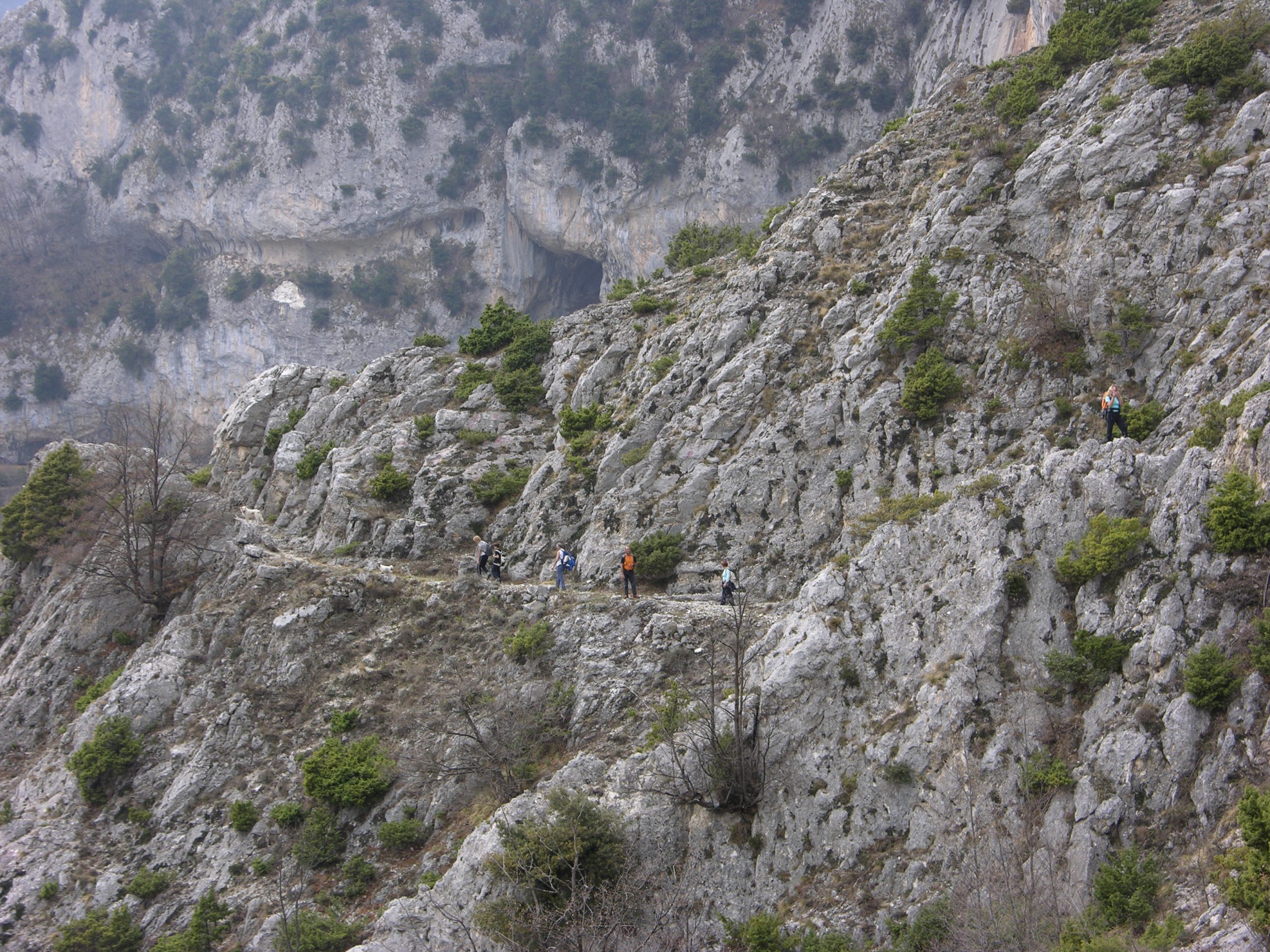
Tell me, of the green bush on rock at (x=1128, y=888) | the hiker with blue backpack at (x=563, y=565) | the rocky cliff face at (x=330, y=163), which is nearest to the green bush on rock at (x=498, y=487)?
the hiker with blue backpack at (x=563, y=565)

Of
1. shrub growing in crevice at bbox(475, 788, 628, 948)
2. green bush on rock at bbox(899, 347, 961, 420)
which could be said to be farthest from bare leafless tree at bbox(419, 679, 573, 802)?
green bush on rock at bbox(899, 347, 961, 420)

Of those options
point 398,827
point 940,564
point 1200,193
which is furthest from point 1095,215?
point 398,827

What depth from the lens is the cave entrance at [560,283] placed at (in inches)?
3509

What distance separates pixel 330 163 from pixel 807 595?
86.5 meters

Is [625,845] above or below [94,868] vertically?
above

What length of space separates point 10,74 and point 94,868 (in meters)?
111

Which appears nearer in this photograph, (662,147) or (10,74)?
(662,147)

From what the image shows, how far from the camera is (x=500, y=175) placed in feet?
292

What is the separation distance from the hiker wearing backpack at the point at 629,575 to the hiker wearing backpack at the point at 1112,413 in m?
12.0

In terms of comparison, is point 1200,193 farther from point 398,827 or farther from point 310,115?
point 310,115

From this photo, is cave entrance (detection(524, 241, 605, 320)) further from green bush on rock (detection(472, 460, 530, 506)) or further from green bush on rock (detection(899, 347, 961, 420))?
green bush on rock (detection(899, 347, 961, 420))

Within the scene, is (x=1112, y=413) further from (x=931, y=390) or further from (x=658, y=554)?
(x=658, y=554)

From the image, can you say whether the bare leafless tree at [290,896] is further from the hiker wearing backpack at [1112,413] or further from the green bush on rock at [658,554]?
the hiker wearing backpack at [1112,413]

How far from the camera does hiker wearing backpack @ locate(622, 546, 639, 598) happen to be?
22953mm
